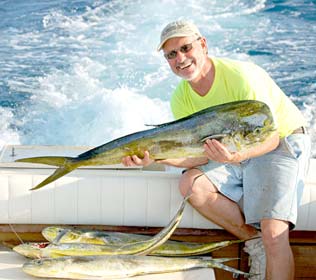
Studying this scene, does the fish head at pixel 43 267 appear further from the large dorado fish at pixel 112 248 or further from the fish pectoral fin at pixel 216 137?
the fish pectoral fin at pixel 216 137

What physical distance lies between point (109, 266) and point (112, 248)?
0.17 m

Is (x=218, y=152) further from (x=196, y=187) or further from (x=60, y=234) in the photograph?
(x=60, y=234)

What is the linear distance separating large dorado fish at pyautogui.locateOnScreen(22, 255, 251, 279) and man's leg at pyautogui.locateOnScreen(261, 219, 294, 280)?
0.14 metres

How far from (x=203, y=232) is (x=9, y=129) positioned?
165 inches

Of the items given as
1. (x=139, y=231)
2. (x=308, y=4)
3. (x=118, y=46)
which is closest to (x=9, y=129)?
(x=118, y=46)

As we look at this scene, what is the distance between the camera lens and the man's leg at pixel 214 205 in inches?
116

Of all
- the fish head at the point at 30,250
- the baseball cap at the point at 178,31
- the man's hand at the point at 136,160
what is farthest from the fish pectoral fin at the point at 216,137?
the fish head at the point at 30,250

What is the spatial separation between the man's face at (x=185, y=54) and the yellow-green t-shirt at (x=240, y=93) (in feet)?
0.42

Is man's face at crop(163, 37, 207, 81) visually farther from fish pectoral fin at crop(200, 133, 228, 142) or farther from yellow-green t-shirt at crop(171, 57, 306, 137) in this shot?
fish pectoral fin at crop(200, 133, 228, 142)

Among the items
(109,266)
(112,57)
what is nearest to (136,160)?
(109,266)

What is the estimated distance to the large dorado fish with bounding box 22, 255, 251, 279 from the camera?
103 inches

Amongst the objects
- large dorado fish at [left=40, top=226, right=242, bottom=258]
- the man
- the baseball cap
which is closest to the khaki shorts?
the man

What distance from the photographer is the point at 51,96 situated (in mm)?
7430

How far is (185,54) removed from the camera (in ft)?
9.22
